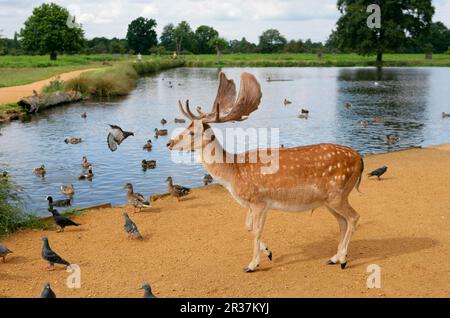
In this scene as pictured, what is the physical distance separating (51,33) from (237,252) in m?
93.4

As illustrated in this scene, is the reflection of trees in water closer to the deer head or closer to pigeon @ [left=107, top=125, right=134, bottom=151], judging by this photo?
pigeon @ [left=107, top=125, right=134, bottom=151]

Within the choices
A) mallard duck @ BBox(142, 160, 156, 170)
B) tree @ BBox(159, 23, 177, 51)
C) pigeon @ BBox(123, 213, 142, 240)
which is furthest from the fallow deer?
tree @ BBox(159, 23, 177, 51)

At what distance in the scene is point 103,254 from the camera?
1131 centimetres

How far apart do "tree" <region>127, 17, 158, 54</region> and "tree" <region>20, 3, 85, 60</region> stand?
5511 cm

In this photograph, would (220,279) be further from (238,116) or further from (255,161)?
(238,116)

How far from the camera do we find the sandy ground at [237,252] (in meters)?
9.26

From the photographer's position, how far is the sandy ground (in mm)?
9258

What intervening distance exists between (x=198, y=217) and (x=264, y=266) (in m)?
3.97

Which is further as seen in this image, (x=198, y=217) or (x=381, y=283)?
(x=198, y=217)

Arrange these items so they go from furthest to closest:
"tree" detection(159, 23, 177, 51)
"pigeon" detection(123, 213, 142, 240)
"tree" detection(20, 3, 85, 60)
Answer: "tree" detection(159, 23, 177, 51) < "tree" detection(20, 3, 85, 60) < "pigeon" detection(123, 213, 142, 240)

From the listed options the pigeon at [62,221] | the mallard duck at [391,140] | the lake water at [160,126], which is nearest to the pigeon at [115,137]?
the lake water at [160,126]

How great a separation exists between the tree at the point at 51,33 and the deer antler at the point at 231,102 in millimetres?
87977

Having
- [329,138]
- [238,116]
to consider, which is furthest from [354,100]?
[238,116]
